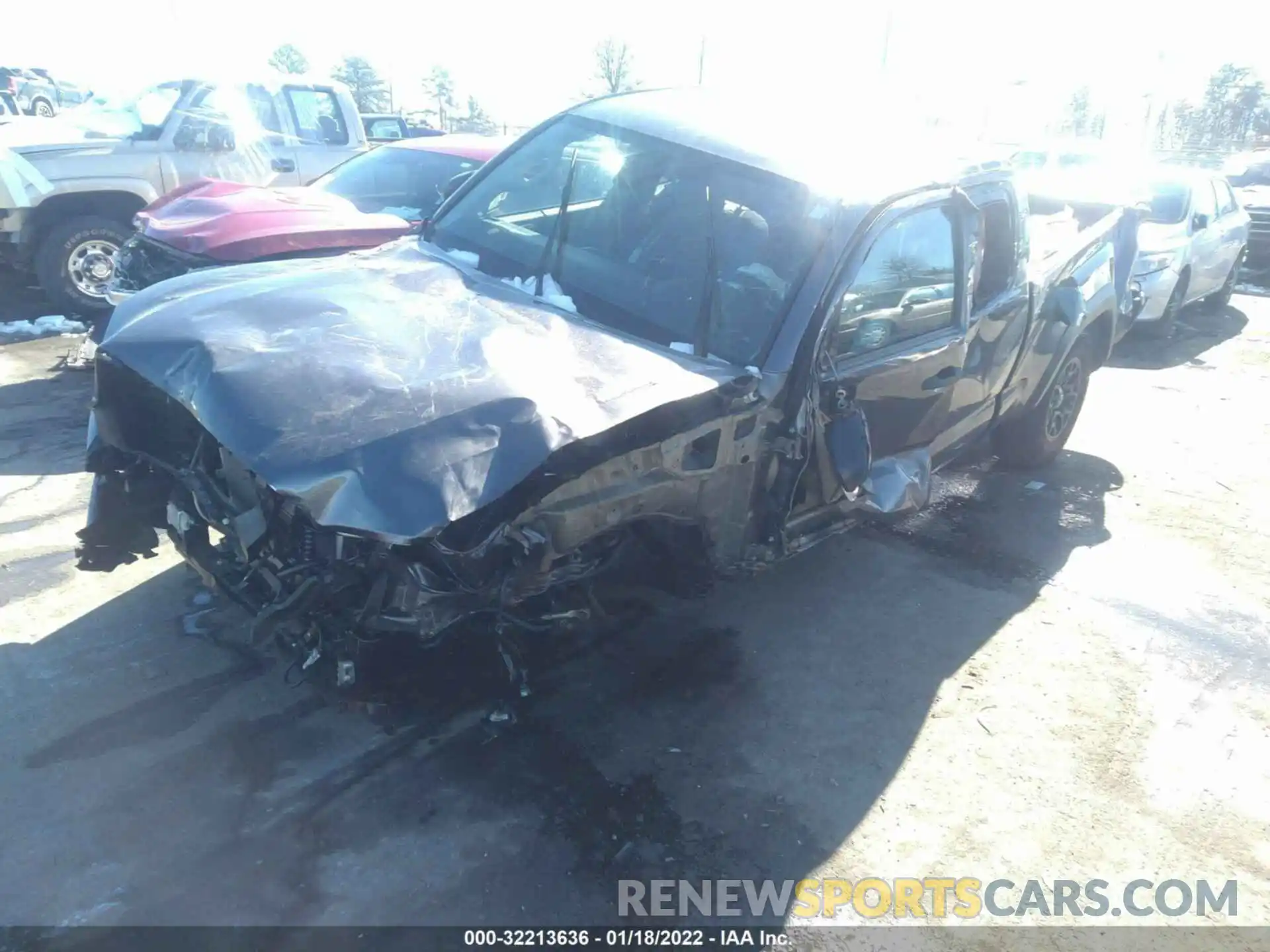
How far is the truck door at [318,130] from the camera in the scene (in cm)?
906

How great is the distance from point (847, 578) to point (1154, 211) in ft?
25.6

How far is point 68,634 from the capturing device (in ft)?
12.2

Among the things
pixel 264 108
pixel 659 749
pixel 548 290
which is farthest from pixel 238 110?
pixel 659 749

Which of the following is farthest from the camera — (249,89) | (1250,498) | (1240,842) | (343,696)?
(249,89)

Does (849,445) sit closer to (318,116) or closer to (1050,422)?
(1050,422)

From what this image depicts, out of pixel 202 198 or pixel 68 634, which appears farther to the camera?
pixel 202 198

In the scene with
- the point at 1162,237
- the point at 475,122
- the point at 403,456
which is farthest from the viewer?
the point at 475,122

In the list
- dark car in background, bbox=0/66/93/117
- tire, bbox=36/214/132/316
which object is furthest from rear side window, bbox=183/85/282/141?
dark car in background, bbox=0/66/93/117

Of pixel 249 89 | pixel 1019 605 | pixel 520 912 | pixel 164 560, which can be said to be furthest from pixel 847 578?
pixel 249 89

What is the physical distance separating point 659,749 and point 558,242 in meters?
2.05

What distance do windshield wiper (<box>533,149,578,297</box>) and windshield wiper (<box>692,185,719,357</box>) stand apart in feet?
2.15

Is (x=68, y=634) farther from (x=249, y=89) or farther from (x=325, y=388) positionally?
(x=249, y=89)

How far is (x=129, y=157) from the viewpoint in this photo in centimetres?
813

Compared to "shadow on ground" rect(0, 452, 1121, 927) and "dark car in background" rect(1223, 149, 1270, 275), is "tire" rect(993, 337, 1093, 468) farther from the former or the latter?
"dark car in background" rect(1223, 149, 1270, 275)
